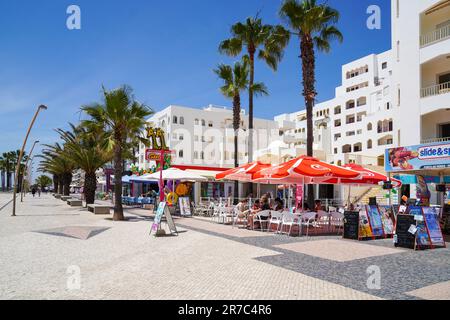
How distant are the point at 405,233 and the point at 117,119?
13665mm

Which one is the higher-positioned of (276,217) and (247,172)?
(247,172)

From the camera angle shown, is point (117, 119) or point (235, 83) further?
point (235, 83)

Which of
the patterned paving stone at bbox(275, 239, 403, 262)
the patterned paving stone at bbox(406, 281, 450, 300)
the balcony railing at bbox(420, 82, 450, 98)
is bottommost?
the patterned paving stone at bbox(275, 239, 403, 262)

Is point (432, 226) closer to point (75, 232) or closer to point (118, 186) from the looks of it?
point (75, 232)

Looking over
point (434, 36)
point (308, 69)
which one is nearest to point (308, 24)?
point (308, 69)

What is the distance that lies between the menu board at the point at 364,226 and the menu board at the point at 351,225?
0.13m

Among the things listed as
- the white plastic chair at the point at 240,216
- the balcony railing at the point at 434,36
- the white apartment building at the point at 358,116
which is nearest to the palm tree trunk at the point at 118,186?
the white plastic chair at the point at 240,216

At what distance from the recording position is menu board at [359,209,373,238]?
12.5 metres

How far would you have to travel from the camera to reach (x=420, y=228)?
10750 millimetres

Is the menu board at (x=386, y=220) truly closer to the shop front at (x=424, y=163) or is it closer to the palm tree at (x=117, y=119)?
the shop front at (x=424, y=163)

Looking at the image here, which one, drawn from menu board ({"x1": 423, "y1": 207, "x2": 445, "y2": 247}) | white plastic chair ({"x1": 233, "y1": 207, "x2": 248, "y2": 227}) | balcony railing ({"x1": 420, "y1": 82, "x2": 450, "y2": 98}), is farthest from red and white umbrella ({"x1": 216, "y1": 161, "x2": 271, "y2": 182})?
balcony railing ({"x1": 420, "y1": 82, "x2": 450, "y2": 98})

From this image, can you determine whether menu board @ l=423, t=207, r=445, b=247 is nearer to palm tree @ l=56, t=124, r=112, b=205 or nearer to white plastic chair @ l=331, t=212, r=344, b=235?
white plastic chair @ l=331, t=212, r=344, b=235

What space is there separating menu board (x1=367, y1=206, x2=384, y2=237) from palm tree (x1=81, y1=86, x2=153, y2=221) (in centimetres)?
1154
